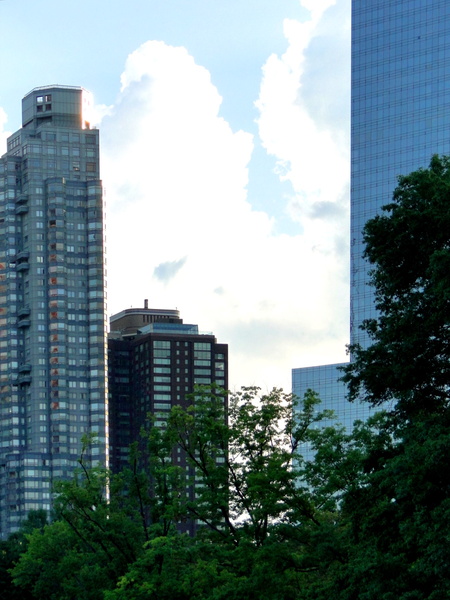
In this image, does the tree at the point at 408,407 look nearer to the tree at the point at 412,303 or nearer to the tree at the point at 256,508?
the tree at the point at 412,303

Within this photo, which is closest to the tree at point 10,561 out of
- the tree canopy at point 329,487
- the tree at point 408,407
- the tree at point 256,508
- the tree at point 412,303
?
the tree canopy at point 329,487

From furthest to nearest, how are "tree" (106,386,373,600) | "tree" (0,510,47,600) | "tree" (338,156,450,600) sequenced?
1. "tree" (0,510,47,600)
2. "tree" (106,386,373,600)
3. "tree" (338,156,450,600)

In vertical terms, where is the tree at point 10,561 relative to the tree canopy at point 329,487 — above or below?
below

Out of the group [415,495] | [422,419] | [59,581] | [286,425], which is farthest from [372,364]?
[59,581]

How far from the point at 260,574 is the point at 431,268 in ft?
66.3

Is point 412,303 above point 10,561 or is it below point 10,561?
above

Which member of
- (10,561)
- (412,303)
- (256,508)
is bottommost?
(10,561)

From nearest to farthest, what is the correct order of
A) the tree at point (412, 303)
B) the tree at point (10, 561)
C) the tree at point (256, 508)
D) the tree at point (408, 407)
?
the tree at point (408, 407), the tree at point (412, 303), the tree at point (256, 508), the tree at point (10, 561)

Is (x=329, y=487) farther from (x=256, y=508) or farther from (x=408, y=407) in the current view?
(x=408, y=407)

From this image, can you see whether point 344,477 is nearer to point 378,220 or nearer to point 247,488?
point 247,488

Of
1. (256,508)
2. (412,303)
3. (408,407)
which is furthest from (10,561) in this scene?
(412,303)

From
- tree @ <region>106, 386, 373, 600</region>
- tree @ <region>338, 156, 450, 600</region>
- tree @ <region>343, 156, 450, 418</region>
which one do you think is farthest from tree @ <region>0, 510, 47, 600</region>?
tree @ <region>343, 156, 450, 418</region>

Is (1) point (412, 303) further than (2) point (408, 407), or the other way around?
(2) point (408, 407)

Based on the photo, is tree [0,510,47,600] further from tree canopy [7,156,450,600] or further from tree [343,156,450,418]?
tree [343,156,450,418]
